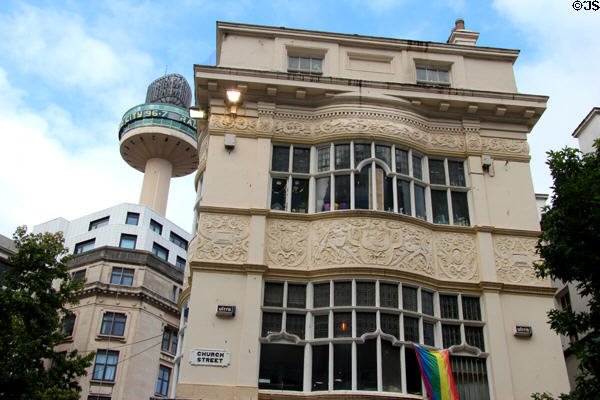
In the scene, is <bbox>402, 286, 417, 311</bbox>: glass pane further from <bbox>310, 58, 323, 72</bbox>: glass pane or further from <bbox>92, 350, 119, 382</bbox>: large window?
<bbox>92, 350, 119, 382</bbox>: large window

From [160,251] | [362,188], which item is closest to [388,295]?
[362,188]

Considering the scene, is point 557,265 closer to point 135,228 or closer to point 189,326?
point 189,326

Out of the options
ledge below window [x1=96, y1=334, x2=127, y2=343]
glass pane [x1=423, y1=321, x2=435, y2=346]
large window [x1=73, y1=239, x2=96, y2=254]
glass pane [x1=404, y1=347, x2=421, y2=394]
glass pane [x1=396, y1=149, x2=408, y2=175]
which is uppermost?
large window [x1=73, y1=239, x2=96, y2=254]

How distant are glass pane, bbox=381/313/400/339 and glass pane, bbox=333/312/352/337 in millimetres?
860

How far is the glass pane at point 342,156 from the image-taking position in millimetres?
18156

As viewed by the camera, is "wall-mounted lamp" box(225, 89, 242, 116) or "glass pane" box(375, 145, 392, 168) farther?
"wall-mounted lamp" box(225, 89, 242, 116)

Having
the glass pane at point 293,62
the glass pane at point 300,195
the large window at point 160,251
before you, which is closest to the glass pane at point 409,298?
the glass pane at point 300,195

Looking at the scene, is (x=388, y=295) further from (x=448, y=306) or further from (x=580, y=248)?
(x=580, y=248)

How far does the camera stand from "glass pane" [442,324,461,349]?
1630 centimetres

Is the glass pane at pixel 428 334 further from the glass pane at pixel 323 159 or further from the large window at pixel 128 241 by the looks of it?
the large window at pixel 128 241

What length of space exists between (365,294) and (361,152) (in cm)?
460

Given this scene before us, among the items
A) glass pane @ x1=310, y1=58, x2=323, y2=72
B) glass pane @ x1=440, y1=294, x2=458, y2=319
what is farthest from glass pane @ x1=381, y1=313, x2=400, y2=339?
glass pane @ x1=310, y1=58, x2=323, y2=72

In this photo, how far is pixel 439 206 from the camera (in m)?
18.5

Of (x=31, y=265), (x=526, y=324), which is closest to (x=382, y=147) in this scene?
(x=526, y=324)
